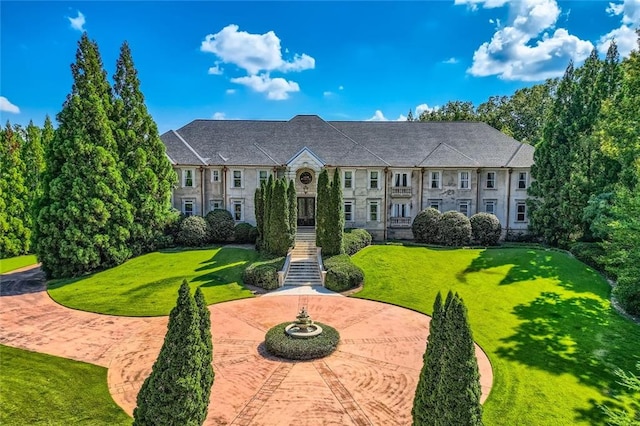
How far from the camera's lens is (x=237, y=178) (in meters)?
33.8

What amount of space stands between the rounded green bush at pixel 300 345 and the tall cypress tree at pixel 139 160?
18.2 meters

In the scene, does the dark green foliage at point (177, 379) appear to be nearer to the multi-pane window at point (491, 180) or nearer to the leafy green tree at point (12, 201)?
the multi-pane window at point (491, 180)

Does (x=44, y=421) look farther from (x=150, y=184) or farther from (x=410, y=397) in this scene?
(x=150, y=184)

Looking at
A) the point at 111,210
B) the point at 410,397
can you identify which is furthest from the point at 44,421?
the point at 111,210

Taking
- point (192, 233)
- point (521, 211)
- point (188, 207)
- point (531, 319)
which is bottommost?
point (531, 319)

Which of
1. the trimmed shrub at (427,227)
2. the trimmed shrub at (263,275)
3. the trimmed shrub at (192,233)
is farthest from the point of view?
the trimmed shrub at (427,227)

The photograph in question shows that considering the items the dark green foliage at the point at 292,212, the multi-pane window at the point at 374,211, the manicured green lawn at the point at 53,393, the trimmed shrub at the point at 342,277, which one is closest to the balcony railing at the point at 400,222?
the multi-pane window at the point at 374,211

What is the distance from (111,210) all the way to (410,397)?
23878 mm

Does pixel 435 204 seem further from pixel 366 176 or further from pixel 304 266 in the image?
pixel 304 266

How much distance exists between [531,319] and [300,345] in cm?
1163

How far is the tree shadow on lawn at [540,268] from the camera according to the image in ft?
73.2

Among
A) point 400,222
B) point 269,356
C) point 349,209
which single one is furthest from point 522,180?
point 269,356

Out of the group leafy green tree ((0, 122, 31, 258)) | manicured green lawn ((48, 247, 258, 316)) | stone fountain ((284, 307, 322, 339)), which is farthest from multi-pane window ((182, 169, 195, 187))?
stone fountain ((284, 307, 322, 339))

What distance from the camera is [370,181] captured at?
3369 centimetres
